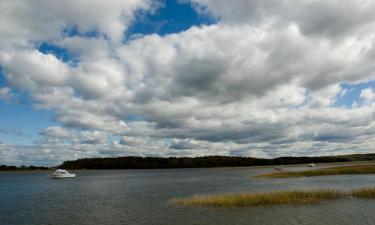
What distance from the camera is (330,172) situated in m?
96.4

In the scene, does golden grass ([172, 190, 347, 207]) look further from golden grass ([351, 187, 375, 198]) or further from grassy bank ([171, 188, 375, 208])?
golden grass ([351, 187, 375, 198])

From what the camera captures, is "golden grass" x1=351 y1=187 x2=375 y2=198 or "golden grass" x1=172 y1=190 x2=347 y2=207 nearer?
"golden grass" x1=172 y1=190 x2=347 y2=207

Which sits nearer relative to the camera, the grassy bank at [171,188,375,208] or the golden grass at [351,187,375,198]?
the grassy bank at [171,188,375,208]

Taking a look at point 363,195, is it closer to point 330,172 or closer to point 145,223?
point 145,223

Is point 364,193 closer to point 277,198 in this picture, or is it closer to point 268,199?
point 277,198

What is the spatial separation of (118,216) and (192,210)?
7.90 m

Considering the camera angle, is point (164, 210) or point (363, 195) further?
point (363, 195)

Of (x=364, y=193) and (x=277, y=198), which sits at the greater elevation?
(x=364, y=193)

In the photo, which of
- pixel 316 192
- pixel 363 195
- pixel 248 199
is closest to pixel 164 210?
pixel 248 199

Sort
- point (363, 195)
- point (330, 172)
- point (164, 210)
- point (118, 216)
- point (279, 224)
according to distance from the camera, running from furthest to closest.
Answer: point (330, 172) < point (363, 195) < point (164, 210) < point (118, 216) < point (279, 224)

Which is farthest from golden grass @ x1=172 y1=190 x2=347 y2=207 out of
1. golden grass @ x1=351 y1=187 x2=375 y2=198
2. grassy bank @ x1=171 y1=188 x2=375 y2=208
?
golden grass @ x1=351 y1=187 x2=375 y2=198

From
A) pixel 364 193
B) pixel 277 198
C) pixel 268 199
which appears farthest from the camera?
pixel 364 193

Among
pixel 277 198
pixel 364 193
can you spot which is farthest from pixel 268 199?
pixel 364 193

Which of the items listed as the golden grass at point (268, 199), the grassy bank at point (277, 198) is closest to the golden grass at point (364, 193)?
the grassy bank at point (277, 198)
